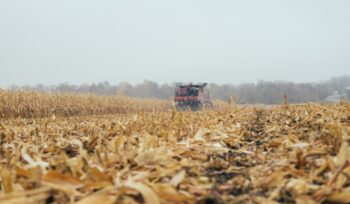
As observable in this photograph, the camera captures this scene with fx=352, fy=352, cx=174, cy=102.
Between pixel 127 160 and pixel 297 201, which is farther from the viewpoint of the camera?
pixel 127 160

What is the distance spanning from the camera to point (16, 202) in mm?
1163

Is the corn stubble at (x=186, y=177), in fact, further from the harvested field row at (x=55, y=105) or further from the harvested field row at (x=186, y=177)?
the harvested field row at (x=55, y=105)

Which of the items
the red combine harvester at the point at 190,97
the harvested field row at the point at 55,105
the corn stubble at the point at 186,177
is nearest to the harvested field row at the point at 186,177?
the corn stubble at the point at 186,177

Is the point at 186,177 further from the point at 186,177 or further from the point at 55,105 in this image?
the point at 55,105

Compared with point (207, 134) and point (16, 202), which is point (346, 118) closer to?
point (207, 134)

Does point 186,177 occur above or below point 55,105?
above

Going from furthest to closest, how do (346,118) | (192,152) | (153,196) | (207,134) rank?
(346,118)
(207,134)
(192,152)
(153,196)

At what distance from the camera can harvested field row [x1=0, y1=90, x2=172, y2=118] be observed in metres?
14.2

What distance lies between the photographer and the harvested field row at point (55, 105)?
14.2m

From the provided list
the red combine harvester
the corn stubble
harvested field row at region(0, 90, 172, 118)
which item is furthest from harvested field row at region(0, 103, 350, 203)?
the red combine harvester

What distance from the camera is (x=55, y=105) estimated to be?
1622cm

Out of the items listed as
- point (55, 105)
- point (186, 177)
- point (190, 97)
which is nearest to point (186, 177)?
point (186, 177)

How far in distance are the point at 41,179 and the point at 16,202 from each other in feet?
0.58

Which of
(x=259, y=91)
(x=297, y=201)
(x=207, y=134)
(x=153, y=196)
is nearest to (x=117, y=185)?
(x=153, y=196)
